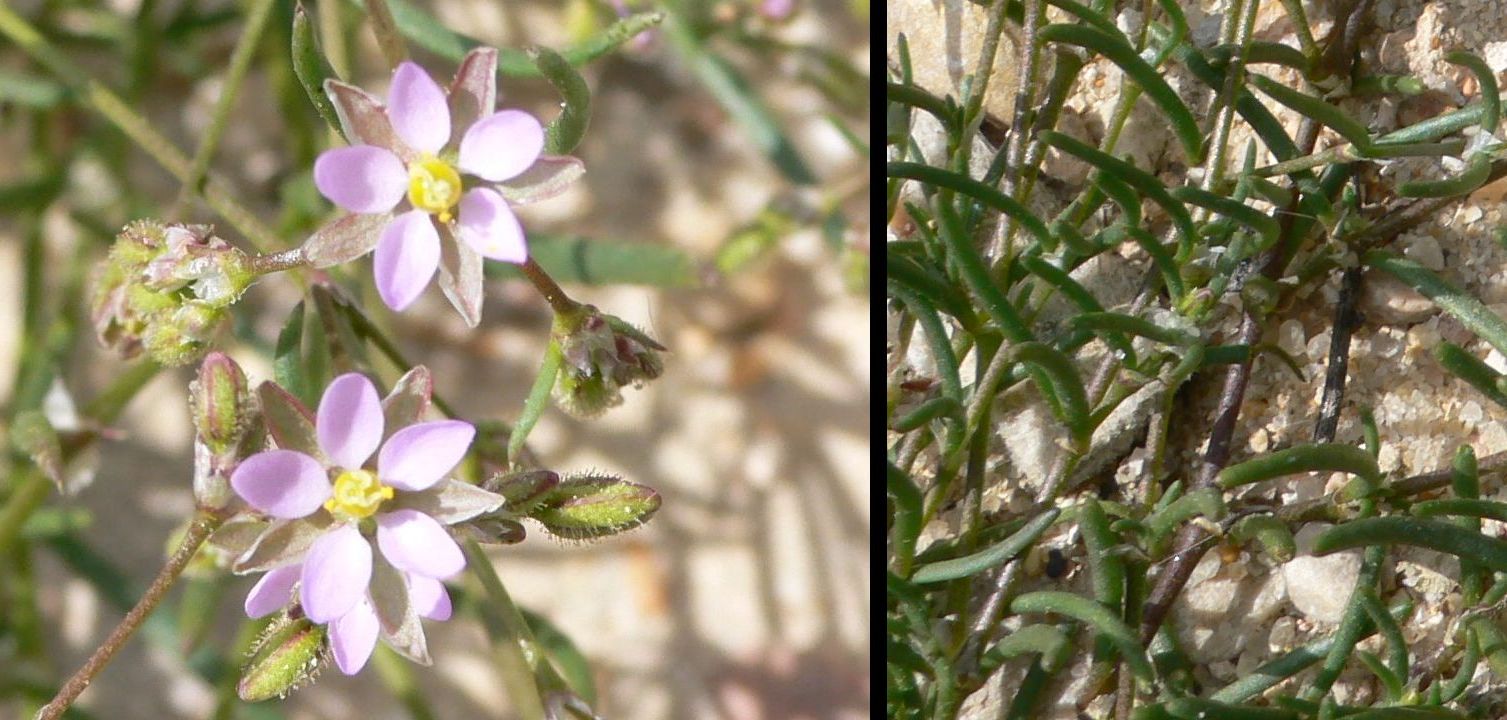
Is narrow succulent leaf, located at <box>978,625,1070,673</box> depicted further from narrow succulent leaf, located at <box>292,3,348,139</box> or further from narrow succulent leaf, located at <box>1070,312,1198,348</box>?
narrow succulent leaf, located at <box>292,3,348,139</box>

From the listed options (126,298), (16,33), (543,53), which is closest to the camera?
(543,53)

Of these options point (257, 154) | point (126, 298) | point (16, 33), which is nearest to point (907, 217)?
point (126, 298)

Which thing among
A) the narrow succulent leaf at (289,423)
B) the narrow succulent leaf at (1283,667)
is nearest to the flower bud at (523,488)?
the narrow succulent leaf at (289,423)

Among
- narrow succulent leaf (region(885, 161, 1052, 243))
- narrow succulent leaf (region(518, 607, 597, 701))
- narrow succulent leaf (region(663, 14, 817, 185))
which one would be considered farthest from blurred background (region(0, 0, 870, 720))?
narrow succulent leaf (region(885, 161, 1052, 243))

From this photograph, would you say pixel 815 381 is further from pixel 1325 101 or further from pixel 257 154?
pixel 1325 101

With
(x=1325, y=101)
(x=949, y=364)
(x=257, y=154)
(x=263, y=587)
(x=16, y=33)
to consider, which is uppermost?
(x=257, y=154)

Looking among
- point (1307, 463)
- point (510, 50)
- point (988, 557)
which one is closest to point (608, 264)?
point (510, 50)

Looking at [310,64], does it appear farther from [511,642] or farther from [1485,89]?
[1485,89]
